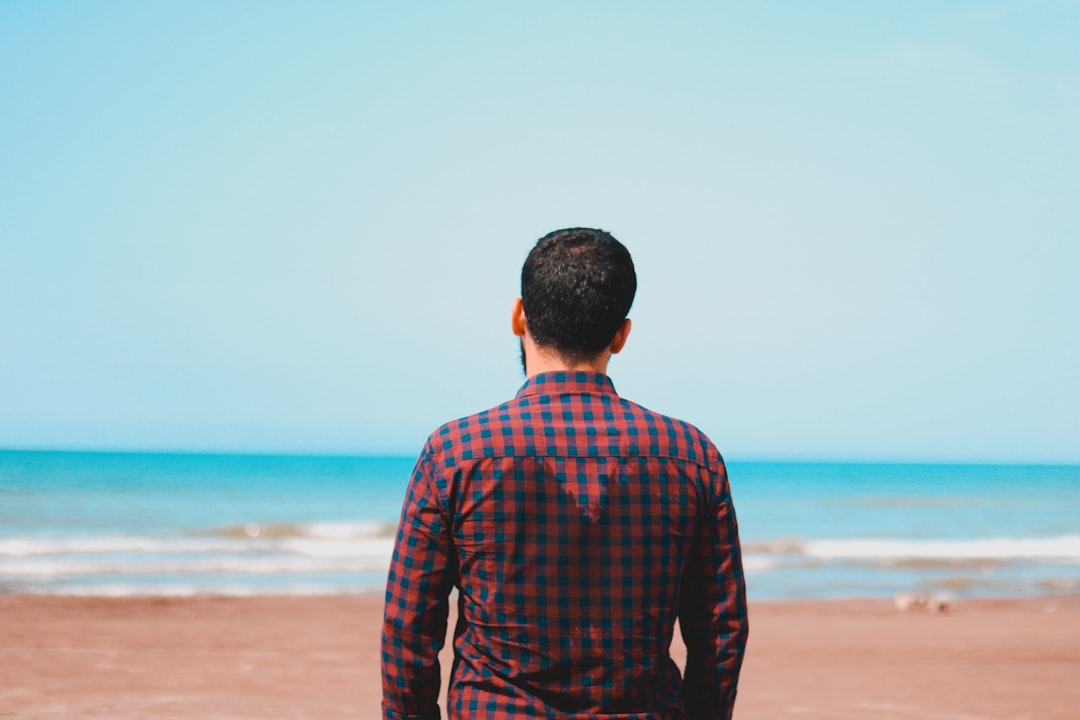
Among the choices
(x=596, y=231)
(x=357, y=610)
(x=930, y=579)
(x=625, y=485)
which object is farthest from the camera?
(x=930, y=579)

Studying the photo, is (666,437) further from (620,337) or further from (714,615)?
(714,615)

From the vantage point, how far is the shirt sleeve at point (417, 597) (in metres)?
1.57

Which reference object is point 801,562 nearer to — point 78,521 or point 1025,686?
point 1025,686

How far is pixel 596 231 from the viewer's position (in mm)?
1655

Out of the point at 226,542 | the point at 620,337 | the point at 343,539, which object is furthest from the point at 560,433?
the point at 343,539

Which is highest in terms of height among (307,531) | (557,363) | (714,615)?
(557,363)

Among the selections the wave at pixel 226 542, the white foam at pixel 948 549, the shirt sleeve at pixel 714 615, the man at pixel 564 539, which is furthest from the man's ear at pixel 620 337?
the white foam at pixel 948 549

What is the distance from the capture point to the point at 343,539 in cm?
1906

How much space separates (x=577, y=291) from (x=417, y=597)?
57cm

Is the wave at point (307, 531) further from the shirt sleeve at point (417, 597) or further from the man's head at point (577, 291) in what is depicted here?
the man's head at point (577, 291)

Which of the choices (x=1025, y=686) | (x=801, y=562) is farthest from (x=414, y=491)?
(x=801, y=562)

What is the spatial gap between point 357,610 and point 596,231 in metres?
8.78

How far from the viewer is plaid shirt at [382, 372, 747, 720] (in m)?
1.52

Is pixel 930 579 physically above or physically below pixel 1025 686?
below
